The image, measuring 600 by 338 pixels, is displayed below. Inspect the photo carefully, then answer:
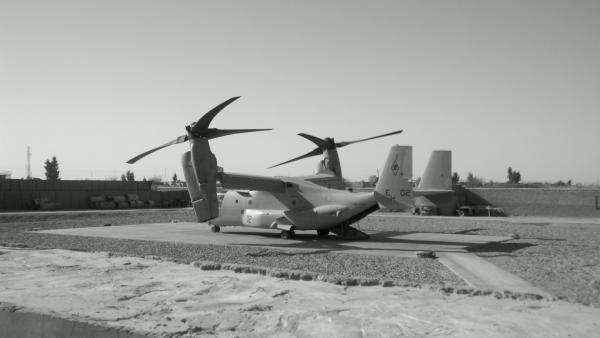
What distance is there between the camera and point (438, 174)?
33219mm

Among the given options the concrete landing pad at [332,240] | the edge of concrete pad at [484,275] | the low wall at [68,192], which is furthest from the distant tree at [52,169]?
the edge of concrete pad at [484,275]

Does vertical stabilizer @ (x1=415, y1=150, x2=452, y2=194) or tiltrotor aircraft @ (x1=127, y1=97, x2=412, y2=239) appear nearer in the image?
tiltrotor aircraft @ (x1=127, y1=97, x2=412, y2=239)

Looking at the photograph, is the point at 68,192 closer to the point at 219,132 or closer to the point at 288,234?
the point at 288,234

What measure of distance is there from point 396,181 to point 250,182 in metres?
5.85

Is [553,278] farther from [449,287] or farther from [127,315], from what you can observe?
[127,315]

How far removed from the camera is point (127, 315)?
A: 803cm

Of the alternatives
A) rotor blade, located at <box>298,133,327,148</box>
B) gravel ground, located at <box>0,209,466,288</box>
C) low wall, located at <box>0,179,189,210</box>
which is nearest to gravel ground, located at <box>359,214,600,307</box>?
gravel ground, located at <box>0,209,466,288</box>

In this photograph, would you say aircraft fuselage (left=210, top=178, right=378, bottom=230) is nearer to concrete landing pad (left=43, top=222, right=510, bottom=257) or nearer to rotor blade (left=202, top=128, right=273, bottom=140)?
concrete landing pad (left=43, top=222, right=510, bottom=257)

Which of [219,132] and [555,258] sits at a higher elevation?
[219,132]

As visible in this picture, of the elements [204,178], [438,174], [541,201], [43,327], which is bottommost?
[43,327]

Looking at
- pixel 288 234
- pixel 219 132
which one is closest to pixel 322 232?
pixel 288 234

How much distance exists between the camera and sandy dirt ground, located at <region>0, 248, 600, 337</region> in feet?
23.3

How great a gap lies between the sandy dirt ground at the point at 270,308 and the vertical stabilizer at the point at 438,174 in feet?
77.2

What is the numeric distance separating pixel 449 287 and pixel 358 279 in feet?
6.10
